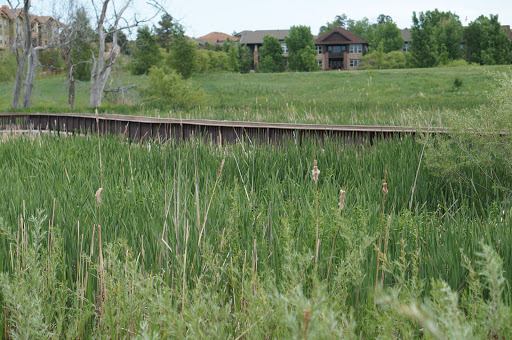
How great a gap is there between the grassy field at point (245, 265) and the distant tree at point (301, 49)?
67989 mm

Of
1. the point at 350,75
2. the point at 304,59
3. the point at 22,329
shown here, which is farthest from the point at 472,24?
the point at 22,329

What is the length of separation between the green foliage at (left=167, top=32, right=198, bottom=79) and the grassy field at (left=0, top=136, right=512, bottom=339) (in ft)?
138

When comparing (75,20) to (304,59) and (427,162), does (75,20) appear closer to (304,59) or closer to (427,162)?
(427,162)

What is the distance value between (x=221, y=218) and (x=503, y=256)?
1.84m

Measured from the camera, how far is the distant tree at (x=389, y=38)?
85875 mm

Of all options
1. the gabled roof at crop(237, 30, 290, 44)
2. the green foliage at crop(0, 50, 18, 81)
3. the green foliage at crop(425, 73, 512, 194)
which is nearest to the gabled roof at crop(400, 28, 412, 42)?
the gabled roof at crop(237, 30, 290, 44)

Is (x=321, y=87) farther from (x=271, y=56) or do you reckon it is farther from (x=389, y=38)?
(x=389, y=38)

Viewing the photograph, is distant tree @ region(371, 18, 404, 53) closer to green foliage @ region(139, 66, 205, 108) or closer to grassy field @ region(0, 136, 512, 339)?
green foliage @ region(139, 66, 205, 108)

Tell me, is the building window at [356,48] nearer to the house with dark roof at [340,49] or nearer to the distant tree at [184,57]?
the house with dark roof at [340,49]

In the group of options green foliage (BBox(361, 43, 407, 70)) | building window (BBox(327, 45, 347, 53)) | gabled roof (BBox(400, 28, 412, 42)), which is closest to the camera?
green foliage (BBox(361, 43, 407, 70))

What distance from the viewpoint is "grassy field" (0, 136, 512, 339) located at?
77.0 inches

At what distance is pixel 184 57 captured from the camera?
1844 inches

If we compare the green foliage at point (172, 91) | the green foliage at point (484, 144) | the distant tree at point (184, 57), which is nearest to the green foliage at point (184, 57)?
the distant tree at point (184, 57)

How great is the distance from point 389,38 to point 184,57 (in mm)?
52108
